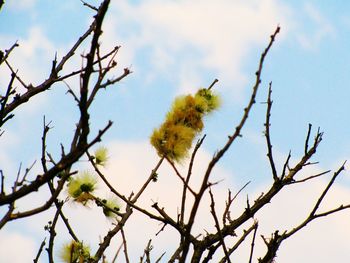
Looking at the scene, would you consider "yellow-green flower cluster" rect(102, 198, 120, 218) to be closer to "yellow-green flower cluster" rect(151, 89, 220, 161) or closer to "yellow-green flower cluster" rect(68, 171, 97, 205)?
"yellow-green flower cluster" rect(68, 171, 97, 205)

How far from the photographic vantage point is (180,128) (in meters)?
2.55

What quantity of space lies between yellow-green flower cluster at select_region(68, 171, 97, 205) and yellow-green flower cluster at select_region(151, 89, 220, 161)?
0.86m

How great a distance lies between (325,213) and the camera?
2.64m

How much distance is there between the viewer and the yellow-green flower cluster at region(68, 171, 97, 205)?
3.23 metres

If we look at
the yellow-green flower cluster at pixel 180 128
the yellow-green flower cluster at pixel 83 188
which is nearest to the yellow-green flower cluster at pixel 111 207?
the yellow-green flower cluster at pixel 83 188

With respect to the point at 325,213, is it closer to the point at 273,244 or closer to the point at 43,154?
the point at 273,244

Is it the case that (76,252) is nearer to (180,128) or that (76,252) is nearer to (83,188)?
(83,188)

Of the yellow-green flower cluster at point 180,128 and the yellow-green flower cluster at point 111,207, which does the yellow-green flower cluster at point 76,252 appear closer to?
the yellow-green flower cluster at point 111,207

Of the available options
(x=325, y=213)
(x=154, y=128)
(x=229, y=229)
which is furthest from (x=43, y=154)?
(x=325, y=213)

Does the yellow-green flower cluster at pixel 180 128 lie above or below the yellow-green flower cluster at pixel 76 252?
above

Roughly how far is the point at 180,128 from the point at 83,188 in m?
1.01

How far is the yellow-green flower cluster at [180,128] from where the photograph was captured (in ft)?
8.23

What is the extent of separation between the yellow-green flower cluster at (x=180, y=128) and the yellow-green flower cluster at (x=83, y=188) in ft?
2.83

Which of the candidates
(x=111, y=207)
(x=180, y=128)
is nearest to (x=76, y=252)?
(x=111, y=207)
